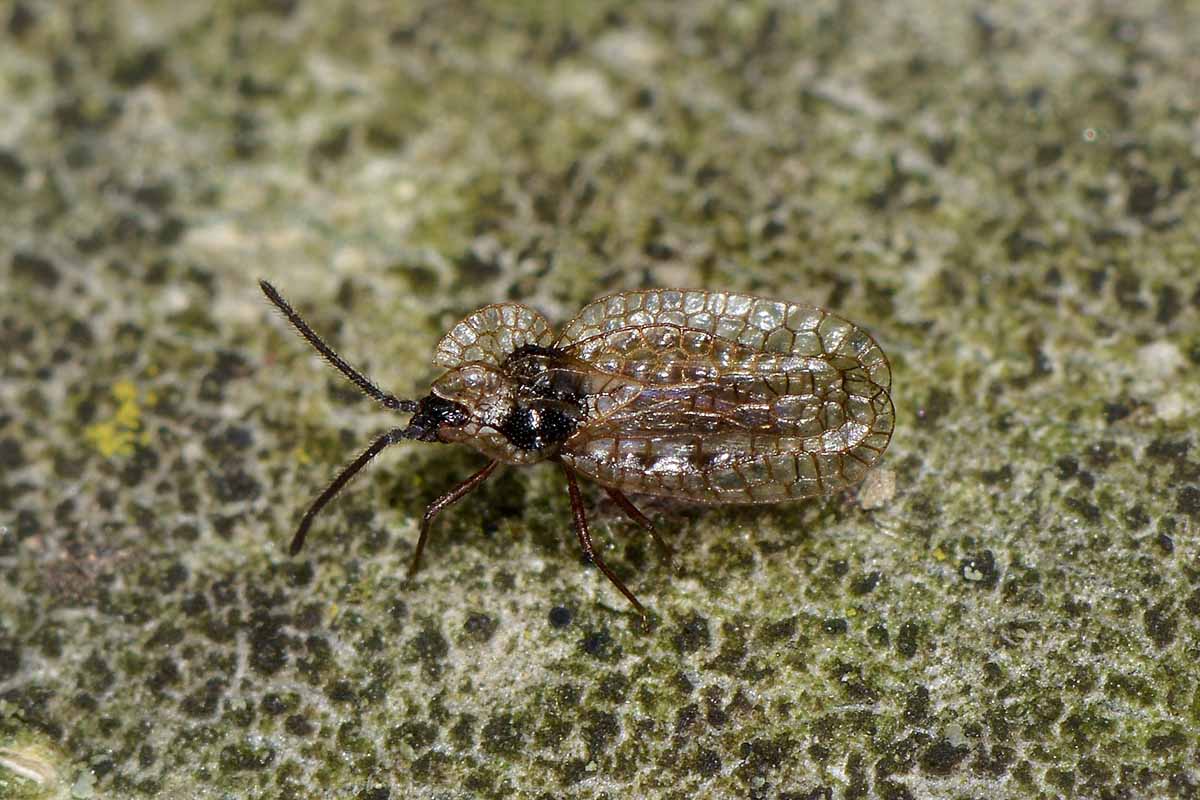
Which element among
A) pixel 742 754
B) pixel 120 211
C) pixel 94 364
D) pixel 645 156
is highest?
pixel 645 156

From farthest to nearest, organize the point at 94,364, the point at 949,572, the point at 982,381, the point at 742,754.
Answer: the point at 94,364
the point at 982,381
the point at 949,572
the point at 742,754

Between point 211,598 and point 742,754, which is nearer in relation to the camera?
point 742,754

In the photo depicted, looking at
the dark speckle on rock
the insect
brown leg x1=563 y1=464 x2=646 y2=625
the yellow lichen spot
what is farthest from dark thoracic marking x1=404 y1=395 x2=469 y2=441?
the yellow lichen spot

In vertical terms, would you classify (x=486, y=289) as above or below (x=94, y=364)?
above

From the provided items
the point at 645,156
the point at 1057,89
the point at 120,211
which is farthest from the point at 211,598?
the point at 1057,89

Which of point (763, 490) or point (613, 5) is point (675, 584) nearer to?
point (763, 490)

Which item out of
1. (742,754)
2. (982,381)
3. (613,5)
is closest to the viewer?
(742,754)

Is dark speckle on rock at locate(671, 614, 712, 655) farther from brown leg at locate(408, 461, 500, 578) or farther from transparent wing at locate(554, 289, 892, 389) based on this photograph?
transparent wing at locate(554, 289, 892, 389)
